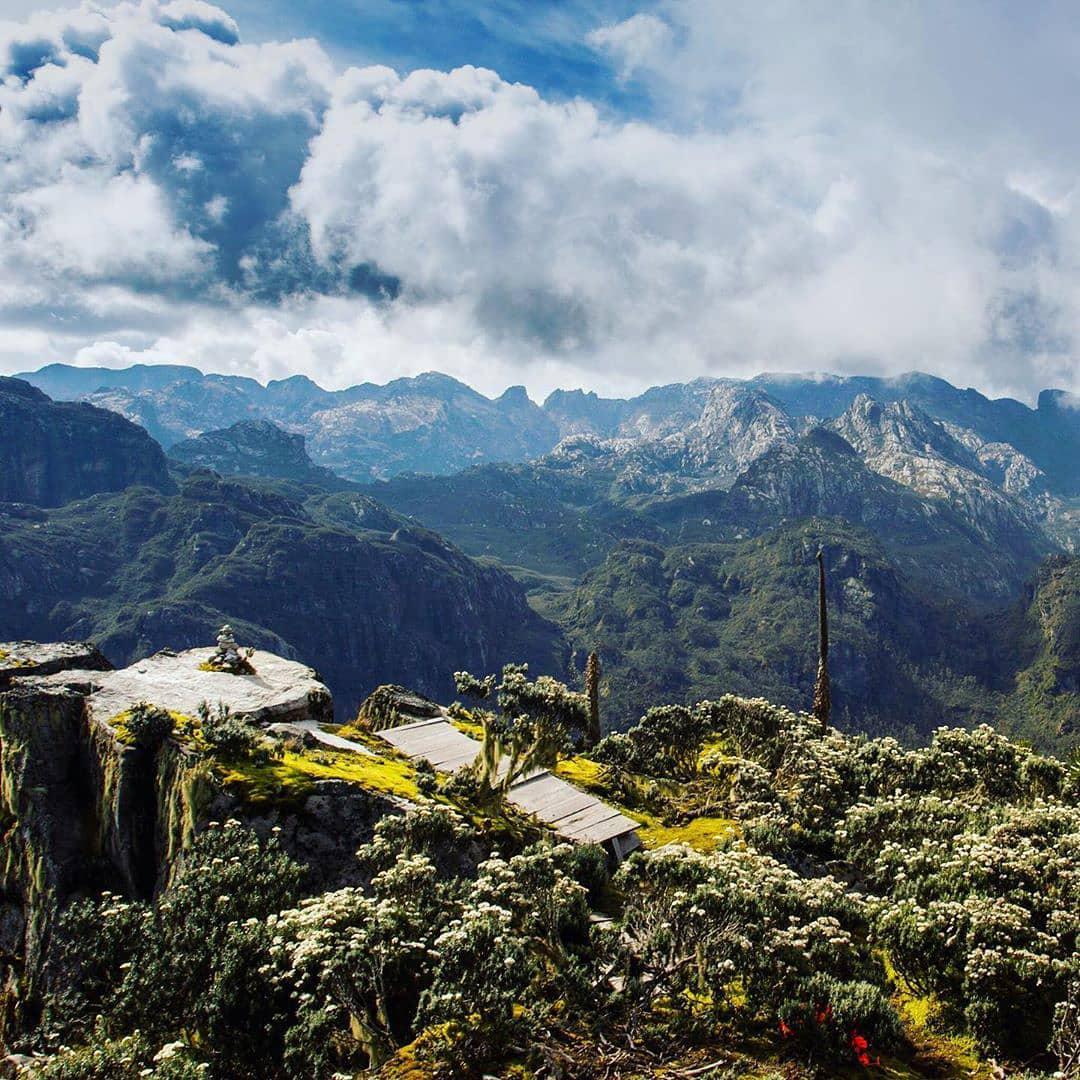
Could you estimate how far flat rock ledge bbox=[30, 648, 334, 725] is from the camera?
25.3m

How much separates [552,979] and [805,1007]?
451 centimetres

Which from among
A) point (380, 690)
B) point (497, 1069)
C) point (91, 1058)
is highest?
point (91, 1058)

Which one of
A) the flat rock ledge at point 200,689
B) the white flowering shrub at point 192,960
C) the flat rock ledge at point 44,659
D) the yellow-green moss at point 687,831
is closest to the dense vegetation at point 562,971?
the white flowering shrub at point 192,960

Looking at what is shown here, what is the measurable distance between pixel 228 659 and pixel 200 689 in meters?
3.76

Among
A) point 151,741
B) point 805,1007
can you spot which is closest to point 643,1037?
point 805,1007

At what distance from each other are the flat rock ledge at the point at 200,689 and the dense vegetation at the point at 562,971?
898 centimetres

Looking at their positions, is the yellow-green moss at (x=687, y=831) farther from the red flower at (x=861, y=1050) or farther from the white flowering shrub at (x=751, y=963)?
the red flower at (x=861, y=1050)

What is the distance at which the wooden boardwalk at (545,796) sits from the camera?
84.5 ft

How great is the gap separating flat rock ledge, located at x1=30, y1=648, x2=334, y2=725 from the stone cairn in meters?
0.47

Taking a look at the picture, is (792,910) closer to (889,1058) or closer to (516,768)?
(889,1058)

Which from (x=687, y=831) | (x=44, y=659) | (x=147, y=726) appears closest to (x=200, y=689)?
(x=147, y=726)

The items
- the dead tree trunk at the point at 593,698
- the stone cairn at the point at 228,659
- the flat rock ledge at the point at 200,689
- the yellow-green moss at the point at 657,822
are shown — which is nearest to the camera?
the flat rock ledge at the point at 200,689

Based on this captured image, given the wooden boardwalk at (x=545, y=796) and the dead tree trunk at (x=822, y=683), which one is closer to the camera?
the wooden boardwalk at (x=545, y=796)

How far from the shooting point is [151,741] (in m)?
22.2
